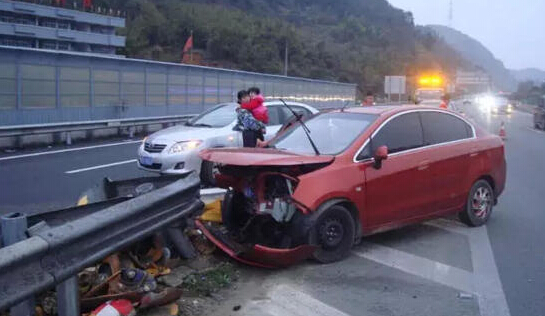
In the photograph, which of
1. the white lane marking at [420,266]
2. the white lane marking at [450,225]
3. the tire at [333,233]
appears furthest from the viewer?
the white lane marking at [450,225]

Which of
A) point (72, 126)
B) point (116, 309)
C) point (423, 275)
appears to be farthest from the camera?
point (72, 126)

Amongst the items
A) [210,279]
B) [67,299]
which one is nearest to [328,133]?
[210,279]

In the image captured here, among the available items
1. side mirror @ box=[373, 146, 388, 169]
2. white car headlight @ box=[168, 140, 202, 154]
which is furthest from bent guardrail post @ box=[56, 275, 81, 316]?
white car headlight @ box=[168, 140, 202, 154]

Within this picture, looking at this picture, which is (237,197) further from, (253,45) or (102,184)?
(253,45)

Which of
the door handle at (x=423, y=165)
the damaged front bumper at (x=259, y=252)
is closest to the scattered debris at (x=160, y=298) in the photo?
the damaged front bumper at (x=259, y=252)

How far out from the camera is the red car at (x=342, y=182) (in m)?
5.96

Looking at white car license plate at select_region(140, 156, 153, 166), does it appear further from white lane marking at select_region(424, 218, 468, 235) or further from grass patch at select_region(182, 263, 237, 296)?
grass patch at select_region(182, 263, 237, 296)

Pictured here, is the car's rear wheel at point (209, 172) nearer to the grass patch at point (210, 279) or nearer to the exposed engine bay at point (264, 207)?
the exposed engine bay at point (264, 207)

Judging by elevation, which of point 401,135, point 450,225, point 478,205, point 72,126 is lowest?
point 450,225

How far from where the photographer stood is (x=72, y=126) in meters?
19.6

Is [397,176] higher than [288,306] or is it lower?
higher

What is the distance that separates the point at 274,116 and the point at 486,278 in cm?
750

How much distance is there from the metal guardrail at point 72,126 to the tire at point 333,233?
13422 millimetres

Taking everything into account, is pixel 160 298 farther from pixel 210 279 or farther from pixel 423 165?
pixel 423 165
